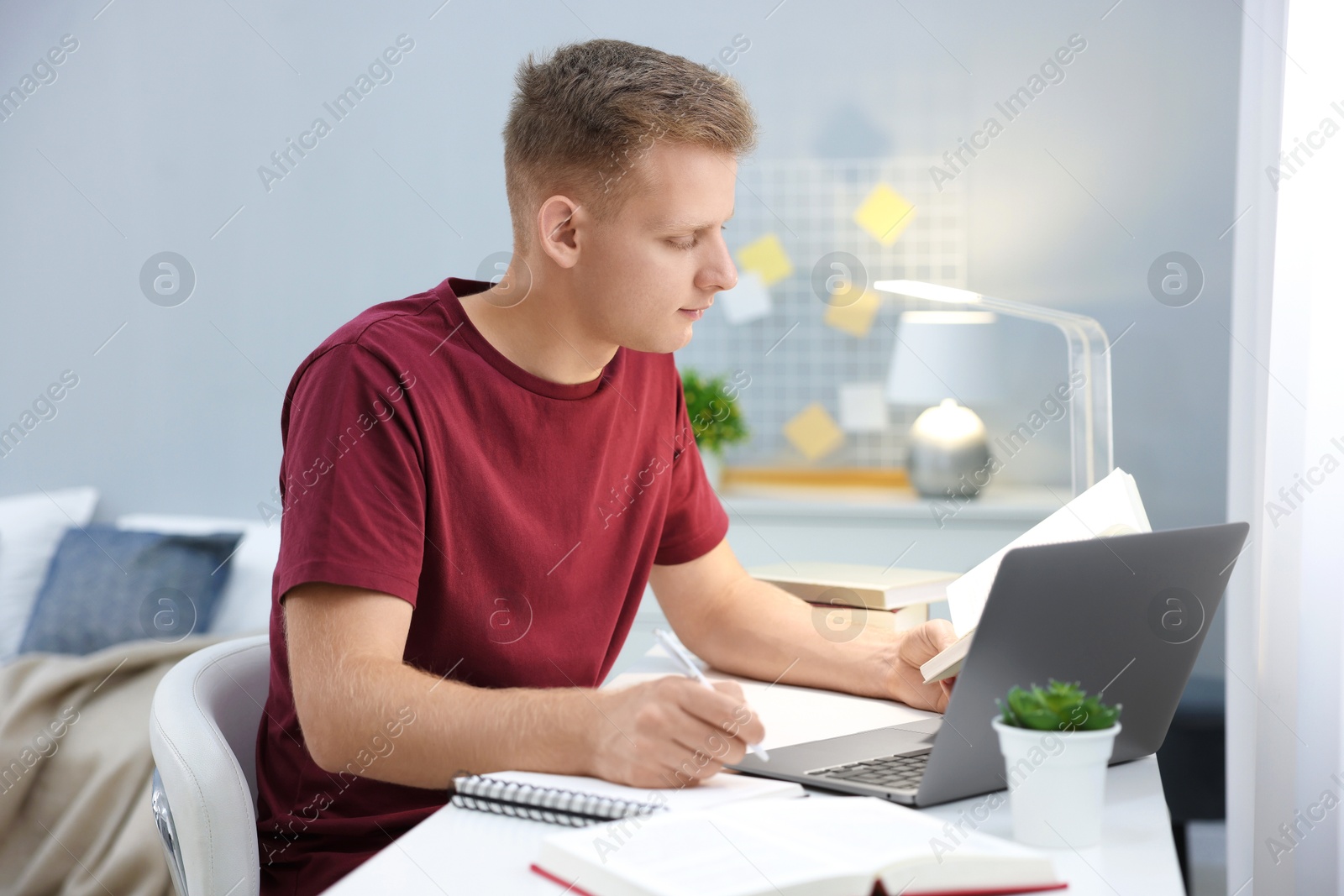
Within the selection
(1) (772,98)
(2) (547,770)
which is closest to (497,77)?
(1) (772,98)

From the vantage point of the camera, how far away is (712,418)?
243 centimetres

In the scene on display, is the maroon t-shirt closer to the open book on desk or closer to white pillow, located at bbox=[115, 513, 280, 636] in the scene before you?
the open book on desk

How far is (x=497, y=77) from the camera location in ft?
8.82

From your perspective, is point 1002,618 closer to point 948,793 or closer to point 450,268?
point 948,793

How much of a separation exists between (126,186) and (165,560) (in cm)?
106

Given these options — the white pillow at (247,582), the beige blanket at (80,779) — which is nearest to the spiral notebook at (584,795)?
the beige blanket at (80,779)

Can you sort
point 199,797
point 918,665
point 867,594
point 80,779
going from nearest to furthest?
point 199,797, point 918,665, point 867,594, point 80,779

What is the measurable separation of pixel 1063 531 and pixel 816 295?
1680 mm

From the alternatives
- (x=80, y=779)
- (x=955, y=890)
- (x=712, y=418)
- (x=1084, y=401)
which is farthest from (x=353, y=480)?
(x=712, y=418)

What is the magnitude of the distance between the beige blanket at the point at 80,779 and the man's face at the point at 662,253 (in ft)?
4.01

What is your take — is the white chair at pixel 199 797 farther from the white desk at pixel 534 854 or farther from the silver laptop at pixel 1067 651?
the silver laptop at pixel 1067 651

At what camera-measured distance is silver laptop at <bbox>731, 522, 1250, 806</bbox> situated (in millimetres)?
723

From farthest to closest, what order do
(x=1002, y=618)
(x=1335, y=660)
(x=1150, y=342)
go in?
(x=1150, y=342), (x=1335, y=660), (x=1002, y=618)

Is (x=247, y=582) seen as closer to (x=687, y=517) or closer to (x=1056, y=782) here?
(x=687, y=517)
